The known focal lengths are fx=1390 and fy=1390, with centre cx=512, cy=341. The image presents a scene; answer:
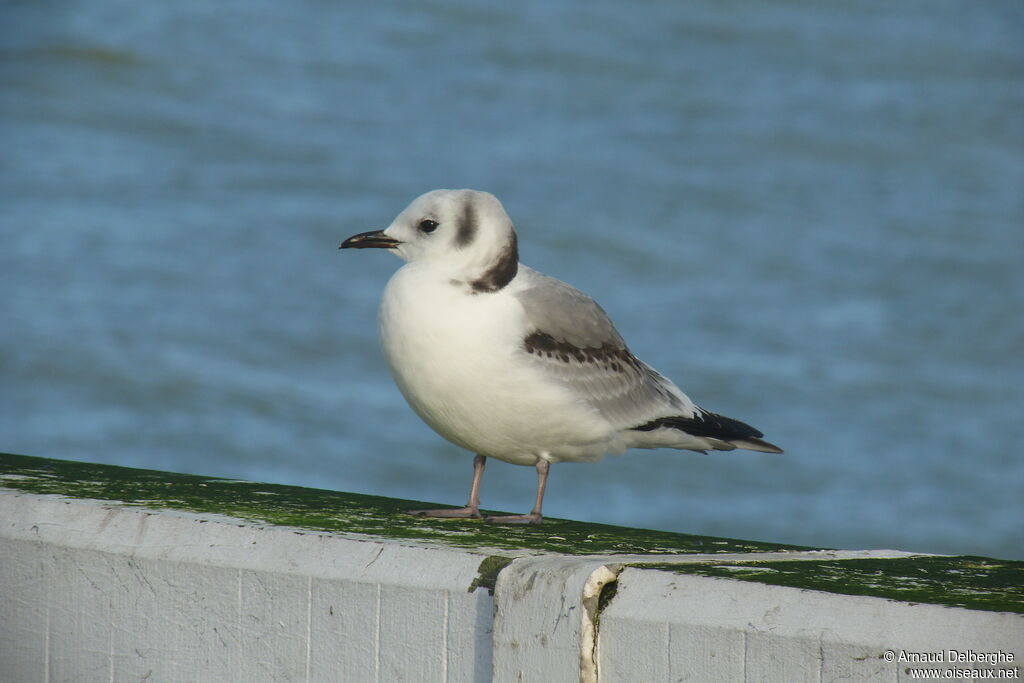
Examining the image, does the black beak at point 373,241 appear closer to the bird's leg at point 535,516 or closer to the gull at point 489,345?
the gull at point 489,345

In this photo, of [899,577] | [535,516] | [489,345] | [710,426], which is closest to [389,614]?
[899,577]

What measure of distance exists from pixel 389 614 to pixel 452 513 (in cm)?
139

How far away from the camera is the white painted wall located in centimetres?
289

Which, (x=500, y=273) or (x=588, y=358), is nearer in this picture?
(x=500, y=273)

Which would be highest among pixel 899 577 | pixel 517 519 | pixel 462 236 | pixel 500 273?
pixel 462 236

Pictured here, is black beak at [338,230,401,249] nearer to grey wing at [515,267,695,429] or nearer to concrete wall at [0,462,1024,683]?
grey wing at [515,267,695,429]

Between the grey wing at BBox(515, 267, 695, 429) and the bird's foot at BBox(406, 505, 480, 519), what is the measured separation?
56 cm

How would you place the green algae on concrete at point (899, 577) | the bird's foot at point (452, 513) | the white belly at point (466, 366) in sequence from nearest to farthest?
the green algae on concrete at point (899, 577)
the white belly at point (466, 366)
the bird's foot at point (452, 513)

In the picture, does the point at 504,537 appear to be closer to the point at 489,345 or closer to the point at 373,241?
the point at 489,345

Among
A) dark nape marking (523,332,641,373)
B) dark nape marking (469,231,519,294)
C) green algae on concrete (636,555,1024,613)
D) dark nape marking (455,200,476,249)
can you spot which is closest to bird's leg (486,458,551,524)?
dark nape marking (523,332,641,373)

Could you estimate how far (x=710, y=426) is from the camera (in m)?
5.75

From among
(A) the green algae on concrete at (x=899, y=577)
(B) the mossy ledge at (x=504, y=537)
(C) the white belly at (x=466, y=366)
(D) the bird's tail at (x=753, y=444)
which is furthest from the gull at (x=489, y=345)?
(A) the green algae on concrete at (x=899, y=577)

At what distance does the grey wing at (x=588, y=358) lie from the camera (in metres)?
4.94

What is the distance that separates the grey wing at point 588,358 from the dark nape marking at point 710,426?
32mm
